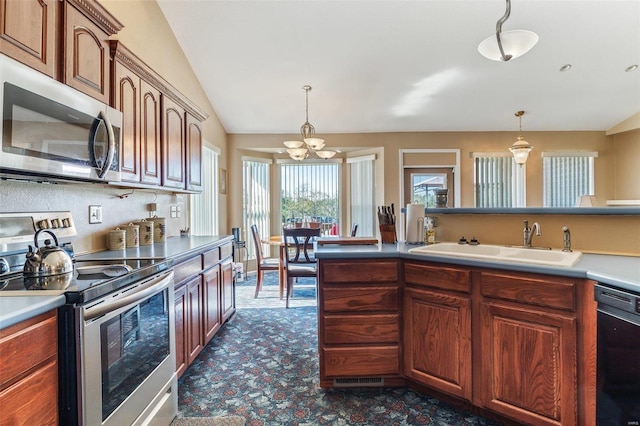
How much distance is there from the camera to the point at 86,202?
2.01 metres

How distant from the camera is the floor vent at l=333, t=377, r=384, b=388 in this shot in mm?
2007

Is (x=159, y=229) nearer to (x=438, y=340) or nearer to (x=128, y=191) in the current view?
(x=128, y=191)

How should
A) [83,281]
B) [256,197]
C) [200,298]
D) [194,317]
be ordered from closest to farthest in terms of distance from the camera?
[83,281], [194,317], [200,298], [256,197]

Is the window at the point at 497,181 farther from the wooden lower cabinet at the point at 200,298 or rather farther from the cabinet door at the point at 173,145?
the cabinet door at the point at 173,145

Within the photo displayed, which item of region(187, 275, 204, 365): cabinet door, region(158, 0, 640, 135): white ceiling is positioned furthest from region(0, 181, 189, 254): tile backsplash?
region(158, 0, 640, 135): white ceiling

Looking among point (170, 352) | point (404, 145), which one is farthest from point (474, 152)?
point (170, 352)

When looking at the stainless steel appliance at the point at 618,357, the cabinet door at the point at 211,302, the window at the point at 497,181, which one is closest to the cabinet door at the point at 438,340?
the stainless steel appliance at the point at 618,357

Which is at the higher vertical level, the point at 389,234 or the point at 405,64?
the point at 405,64

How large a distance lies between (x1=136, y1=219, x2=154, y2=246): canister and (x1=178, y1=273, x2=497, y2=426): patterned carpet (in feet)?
3.35

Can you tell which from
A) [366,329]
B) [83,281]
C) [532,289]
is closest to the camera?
[83,281]

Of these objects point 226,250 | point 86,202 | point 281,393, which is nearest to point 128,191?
point 86,202

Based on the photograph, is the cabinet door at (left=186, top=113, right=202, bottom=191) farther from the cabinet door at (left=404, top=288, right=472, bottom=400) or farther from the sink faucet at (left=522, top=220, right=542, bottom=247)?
the sink faucet at (left=522, top=220, right=542, bottom=247)

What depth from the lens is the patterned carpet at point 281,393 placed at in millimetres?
1766

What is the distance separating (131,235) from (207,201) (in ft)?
6.94
